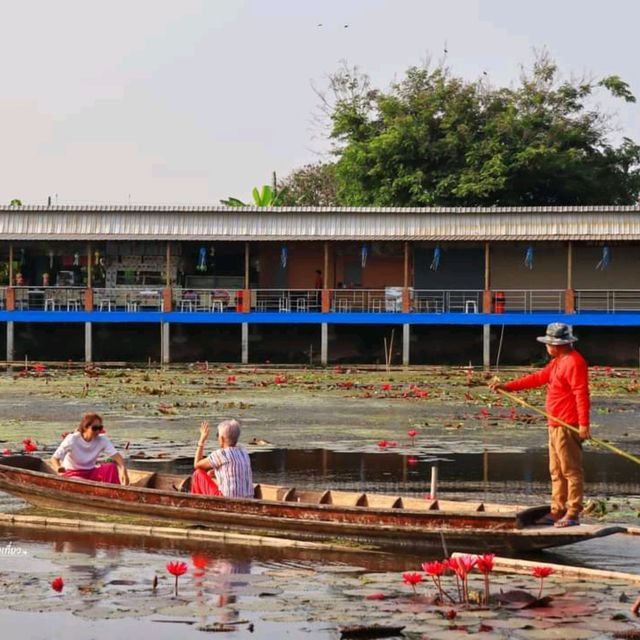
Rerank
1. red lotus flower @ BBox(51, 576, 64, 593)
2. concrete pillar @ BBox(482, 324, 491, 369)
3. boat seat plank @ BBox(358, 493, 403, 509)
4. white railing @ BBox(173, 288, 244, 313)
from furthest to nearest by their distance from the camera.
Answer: white railing @ BBox(173, 288, 244, 313) → concrete pillar @ BBox(482, 324, 491, 369) → boat seat plank @ BBox(358, 493, 403, 509) → red lotus flower @ BBox(51, 576, 64, 593)

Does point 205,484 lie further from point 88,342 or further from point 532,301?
point 532,301

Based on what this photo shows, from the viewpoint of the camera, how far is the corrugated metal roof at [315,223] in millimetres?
43594

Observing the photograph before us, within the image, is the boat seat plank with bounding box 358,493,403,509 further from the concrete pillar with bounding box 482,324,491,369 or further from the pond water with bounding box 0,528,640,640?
the concrete pillar with bounding box 482,324,491,369

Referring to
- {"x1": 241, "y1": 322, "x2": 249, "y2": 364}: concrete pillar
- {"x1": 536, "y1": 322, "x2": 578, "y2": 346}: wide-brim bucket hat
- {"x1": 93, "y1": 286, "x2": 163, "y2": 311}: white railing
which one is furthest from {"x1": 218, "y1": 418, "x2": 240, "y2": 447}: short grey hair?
{"x1": 93, "y1": 286, "x2": 163, "y2": 311}: white railing

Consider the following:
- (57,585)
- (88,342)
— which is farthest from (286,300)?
(57,585)

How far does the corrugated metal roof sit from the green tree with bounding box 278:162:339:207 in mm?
23251

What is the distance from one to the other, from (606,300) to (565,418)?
32833 mm

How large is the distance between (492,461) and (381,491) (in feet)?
11.1

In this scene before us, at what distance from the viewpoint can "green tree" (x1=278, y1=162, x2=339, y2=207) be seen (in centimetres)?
6862

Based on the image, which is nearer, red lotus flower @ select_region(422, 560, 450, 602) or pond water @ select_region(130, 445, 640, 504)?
red lotus flower @ select_region(422, 560, 450, 602)

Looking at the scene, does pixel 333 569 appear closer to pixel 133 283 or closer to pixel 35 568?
pixel 35 568

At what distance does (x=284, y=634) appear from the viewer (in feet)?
31.6

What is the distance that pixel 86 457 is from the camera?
49.3 feet

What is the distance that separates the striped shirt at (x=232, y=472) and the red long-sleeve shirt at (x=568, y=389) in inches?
118
